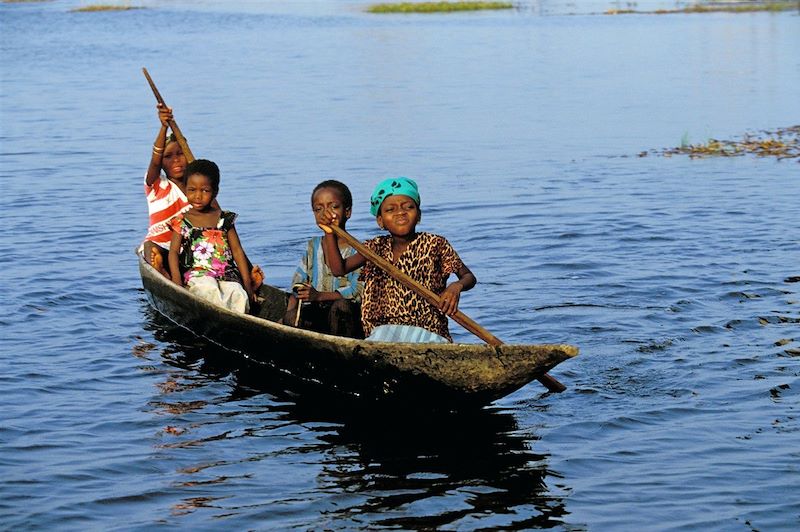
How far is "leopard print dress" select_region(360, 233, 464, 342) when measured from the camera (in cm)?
623

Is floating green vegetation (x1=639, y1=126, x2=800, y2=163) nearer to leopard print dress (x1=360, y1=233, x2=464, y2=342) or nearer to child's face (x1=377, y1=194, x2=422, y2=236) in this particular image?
leopard print dress (x1=360, y1=233, x2=464, y2=342)

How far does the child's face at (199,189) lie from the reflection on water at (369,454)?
3.54ft

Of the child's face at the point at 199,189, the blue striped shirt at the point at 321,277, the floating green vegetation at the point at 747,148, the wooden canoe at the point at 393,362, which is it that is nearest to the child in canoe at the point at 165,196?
the child's face at the point at 199,189

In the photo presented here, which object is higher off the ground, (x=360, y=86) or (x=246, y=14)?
(x=246, y=14)

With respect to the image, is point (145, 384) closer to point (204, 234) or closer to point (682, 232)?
point (204, 234)

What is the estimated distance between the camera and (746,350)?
735cm

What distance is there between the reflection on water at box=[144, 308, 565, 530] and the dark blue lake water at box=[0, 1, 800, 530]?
18 mm

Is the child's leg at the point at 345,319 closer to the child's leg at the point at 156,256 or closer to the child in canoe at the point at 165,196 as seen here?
the child's leg at the point at 156,256

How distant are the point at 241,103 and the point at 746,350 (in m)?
15.2

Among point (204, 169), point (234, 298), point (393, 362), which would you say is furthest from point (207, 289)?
point (393, 362)

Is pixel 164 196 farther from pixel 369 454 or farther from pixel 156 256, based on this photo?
pixel 369 454

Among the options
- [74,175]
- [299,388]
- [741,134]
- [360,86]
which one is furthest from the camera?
[360,86]

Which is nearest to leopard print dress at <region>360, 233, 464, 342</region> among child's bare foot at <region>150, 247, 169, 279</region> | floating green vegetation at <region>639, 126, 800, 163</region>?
child's bare foot at <region>150, 247, 169, 279</region>

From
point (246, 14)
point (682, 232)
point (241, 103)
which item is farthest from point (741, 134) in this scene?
point (246, 14)
